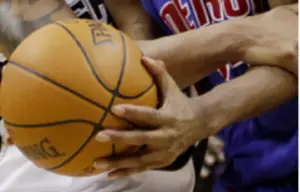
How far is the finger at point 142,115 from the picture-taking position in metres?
0.73

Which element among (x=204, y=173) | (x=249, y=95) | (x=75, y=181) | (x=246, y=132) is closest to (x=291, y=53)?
(x=249, y=95)

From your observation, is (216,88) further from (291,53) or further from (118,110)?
(118,110)

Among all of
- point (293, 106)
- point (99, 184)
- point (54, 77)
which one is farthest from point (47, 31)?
point (293, 106)

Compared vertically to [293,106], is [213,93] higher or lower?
higher

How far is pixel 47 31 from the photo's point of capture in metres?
0.76

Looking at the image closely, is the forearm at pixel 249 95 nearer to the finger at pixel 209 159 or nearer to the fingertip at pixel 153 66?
the fingertip at pixel 153 66

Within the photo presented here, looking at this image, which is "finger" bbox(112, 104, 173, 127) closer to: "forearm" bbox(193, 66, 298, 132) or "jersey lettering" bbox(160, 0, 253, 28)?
"forearm" bbox(193, 66, 298, 132)

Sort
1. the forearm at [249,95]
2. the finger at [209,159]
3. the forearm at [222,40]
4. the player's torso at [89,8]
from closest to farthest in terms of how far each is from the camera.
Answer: the forearm at [249,95]
the forearm at [222,40]
the player's torso at [89,8]
the finger at [209,159]

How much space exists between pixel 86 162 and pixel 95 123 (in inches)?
2.6

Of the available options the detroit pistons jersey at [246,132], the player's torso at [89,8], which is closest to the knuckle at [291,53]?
the detroit pistons jersey at [246,132]

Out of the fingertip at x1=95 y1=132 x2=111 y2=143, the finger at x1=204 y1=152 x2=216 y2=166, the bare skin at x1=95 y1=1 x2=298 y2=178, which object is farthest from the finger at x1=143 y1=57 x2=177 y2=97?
the finger at x1=204 y1=152 x2=216 y2=166

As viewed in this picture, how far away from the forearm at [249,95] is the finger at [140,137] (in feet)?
0.37

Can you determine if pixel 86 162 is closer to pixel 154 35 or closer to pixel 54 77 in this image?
pixel 54 77

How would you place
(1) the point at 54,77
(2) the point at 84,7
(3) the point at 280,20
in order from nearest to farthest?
1. (1) the point at 54,77
2. (3) the point at 280,20
3. (2) the point at 84,7
